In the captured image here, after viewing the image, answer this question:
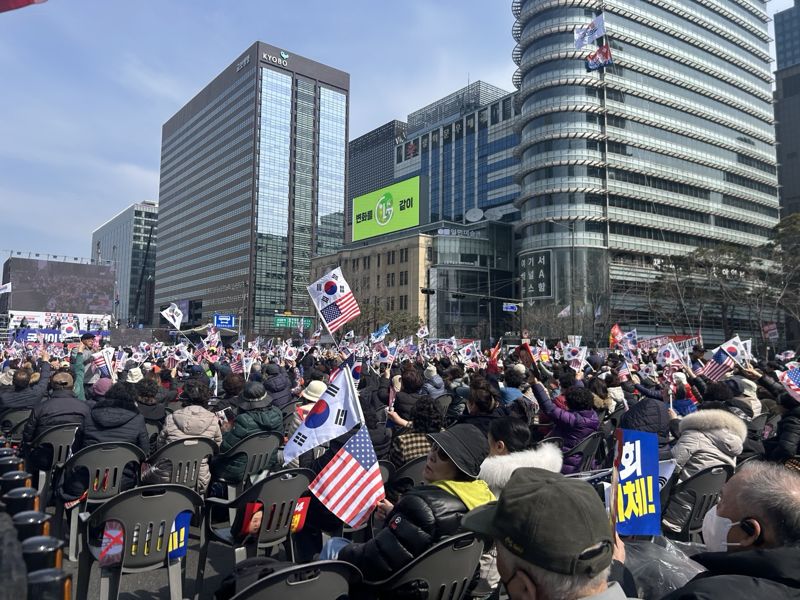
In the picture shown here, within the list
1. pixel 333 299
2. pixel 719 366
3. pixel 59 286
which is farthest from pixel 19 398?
pixel 59 286

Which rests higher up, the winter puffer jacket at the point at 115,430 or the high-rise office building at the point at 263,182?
the high-rise office building at the point at 263,182

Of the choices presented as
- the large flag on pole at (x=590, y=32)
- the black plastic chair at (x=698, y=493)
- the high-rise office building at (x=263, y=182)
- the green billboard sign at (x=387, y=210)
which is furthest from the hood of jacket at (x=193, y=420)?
the high-rise office building at (x=263, y=182)

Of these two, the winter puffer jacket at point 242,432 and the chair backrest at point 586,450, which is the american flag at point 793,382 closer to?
the chair backrest at point 586,450

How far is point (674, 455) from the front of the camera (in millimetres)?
5816

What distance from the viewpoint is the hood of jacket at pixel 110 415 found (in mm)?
5910

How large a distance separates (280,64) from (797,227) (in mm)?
105018

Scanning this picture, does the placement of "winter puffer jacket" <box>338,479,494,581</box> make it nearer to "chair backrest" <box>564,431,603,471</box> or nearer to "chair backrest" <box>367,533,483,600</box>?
"chair backrest" <box>367,533,483,600</box>

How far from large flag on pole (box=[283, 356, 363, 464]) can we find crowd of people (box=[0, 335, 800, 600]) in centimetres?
51

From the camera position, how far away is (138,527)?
407 cm

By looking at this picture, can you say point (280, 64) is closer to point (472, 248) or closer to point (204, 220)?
point (204, 220)

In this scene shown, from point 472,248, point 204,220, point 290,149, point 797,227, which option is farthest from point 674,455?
point 204,220

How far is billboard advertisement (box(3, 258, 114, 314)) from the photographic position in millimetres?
69875

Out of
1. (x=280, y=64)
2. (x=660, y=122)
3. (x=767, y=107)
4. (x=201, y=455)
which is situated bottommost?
(x=201, y=455)

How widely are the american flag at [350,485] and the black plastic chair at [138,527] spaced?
0.96 meters
